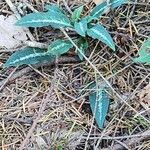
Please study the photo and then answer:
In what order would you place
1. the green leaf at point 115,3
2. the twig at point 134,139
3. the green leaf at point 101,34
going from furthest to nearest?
1. the green leaf at point 115,3
2. the green leaf at point 101,34
3. the twig at point 134,139

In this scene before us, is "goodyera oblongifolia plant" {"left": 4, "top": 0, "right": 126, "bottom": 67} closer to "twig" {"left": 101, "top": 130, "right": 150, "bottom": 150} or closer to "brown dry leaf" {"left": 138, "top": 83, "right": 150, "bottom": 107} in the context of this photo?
"brown dry leaf" {"left": 138, "top": 83, "right": 150, "bottom": 107}

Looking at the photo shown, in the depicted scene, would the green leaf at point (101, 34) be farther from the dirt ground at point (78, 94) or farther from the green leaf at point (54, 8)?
the green leaf at point (54, 8)

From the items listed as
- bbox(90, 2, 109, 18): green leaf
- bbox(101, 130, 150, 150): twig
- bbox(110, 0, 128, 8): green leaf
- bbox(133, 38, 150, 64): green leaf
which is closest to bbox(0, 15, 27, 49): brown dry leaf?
bbox(90, 2, 109, 18): green leaf

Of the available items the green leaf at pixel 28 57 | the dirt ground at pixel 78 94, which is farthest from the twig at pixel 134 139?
the green leaf at pixel 28 57

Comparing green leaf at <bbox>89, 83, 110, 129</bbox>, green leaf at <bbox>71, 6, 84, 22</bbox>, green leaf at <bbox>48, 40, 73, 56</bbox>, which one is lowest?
green leaf at <bbox>89, 83, 110, 129</bbox>

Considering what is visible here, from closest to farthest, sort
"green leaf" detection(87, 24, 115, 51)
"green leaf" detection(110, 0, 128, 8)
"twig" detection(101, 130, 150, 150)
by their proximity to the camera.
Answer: "twig" detection(101, 130, 150, 150), "green leaf" detection(87, 24, 115, 51), "green leaf" detection(110, 0, 128, 8)

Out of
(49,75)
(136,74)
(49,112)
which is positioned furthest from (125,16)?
(49,112)
